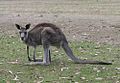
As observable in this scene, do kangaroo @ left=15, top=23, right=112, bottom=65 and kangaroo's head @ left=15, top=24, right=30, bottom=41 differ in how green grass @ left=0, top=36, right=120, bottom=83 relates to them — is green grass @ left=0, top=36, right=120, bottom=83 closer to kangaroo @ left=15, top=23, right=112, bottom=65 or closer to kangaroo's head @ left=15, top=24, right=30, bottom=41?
kangaroo @ left=15, top=23, right=112, bottom=65

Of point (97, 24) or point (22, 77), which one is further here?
point (97, 24)

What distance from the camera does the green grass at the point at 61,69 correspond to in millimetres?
6897

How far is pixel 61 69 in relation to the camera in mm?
7656

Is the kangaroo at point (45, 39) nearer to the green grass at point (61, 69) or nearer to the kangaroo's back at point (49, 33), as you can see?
the kangaroo's back at point (49, 33)

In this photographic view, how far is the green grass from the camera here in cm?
690

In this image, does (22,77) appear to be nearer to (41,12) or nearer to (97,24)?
(97,24)

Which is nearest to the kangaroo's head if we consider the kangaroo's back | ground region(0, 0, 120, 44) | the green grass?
the kangaroo's back

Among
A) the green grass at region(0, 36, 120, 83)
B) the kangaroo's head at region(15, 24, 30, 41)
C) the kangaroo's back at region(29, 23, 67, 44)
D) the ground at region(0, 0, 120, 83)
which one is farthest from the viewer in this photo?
the kangaroo's back at region(29, 23, 67, 44)

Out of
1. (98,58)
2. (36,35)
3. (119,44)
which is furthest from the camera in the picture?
(119,44)

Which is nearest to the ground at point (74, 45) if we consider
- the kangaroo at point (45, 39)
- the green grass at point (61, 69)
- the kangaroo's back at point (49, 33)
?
the green grass at point (61, 69)

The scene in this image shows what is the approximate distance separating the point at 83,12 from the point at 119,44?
854 centimetres

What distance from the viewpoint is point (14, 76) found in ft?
23.5

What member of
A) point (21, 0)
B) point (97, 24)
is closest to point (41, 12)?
point (97, 24)

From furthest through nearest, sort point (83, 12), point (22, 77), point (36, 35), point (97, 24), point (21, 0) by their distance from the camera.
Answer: point (21, 0)
point (83, 12)
point (97, 24)
point (36, 35)
point (22, 77)
